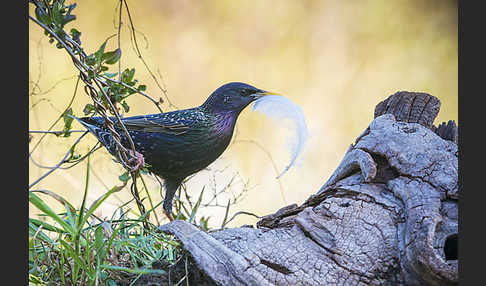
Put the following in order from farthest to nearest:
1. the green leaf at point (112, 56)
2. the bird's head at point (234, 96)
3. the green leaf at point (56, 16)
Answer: the bird's head at point (234, 96), the green leaf at point (112, 56), the green leaf at point (56, 16)

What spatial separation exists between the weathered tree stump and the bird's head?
32 cm

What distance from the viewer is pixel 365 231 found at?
37.2 inches

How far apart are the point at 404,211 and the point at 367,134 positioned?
273 millimetres

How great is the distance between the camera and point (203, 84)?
54.6 inches

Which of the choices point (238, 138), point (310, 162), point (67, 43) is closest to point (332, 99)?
point (310, 162)

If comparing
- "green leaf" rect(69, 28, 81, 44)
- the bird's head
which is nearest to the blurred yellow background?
the bird's head

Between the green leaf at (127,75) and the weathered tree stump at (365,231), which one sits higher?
the green leaf at (127,75)

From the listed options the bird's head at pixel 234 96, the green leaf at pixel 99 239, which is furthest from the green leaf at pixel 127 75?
the green leaf at pixel 99 239

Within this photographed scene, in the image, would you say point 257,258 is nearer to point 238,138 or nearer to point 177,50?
point 238,138

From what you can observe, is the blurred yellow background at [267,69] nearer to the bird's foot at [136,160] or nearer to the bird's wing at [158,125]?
the bird's wing at [158,125]

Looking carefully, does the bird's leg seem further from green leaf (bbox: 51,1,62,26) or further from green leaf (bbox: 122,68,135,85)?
green leaf (bbox: 51,1,62,26)

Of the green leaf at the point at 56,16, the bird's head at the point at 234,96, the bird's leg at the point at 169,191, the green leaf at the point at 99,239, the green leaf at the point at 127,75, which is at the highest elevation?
the bird's head at the point at 234,96

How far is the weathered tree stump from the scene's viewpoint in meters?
0.83

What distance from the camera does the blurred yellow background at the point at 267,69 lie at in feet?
4.00
